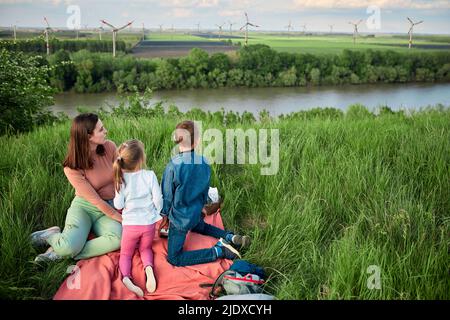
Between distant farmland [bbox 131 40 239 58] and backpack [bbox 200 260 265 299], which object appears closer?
backpack [bbox 200 260 265 299]

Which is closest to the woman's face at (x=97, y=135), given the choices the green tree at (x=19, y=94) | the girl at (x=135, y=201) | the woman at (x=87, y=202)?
the woman at (x=87, y=202)

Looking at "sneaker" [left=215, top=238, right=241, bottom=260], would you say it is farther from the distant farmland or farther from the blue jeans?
the distant farmland

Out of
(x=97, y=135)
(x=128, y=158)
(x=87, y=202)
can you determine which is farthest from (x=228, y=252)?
(x=97, y=135)

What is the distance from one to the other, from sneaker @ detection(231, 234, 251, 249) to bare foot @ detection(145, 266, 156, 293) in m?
0.57

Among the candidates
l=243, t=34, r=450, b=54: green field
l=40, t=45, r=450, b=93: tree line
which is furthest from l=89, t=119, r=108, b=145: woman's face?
l=243, t=34, r=450, b=54: green field

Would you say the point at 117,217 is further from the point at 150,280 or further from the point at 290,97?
the point at 290,97

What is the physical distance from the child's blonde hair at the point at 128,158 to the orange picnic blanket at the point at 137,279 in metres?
0.50

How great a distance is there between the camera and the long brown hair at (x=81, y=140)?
2824mm

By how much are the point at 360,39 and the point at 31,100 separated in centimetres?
8247

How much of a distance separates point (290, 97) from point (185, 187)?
32.0 meters

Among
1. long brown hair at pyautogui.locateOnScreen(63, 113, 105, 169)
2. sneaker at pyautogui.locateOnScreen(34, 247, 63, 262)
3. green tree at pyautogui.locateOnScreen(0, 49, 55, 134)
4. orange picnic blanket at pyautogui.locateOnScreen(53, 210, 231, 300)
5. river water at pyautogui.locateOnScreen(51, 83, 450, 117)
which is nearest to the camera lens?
orange picnic blanket at pyautogui.locateOnScreen(53, 210, 231, 300)

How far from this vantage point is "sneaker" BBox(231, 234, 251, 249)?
2.83 meters
